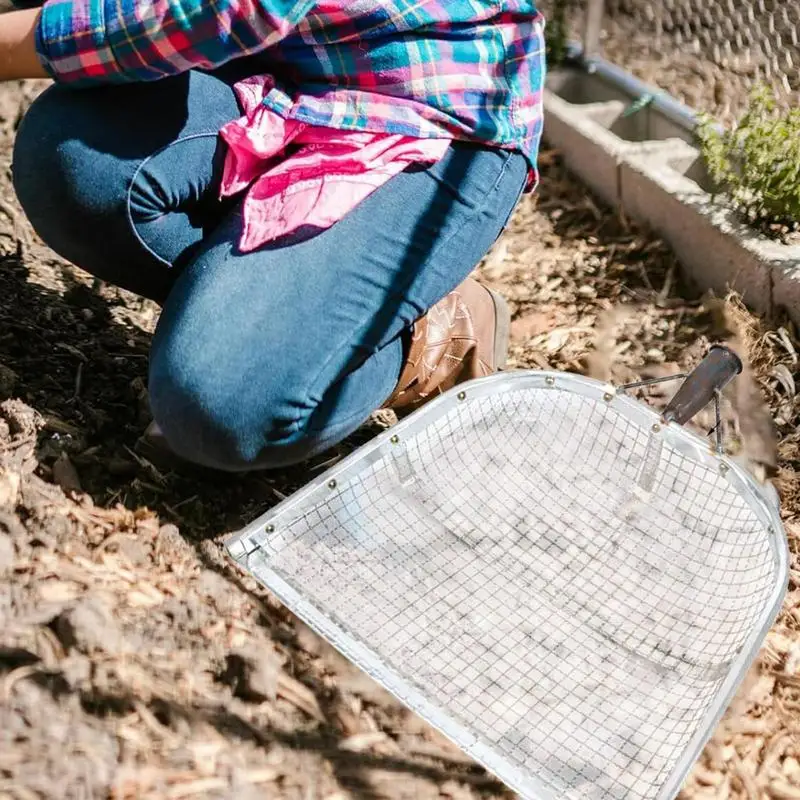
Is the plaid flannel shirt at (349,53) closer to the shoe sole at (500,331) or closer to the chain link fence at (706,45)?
the shoe sole at (500,331)

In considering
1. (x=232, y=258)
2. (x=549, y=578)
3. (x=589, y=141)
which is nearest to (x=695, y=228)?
(x=589, y=141)

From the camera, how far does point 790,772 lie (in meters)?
1.29

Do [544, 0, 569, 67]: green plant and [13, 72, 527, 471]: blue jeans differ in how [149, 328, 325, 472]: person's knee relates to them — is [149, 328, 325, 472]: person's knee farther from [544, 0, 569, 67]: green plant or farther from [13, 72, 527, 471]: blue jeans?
[544, 0, 569, 67]: green plant

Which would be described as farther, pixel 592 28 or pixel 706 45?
pixel 706 45

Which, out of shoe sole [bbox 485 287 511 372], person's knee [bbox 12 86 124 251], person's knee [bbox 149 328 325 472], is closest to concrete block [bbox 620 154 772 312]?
shoe sole [bbox 485 287 511 372]

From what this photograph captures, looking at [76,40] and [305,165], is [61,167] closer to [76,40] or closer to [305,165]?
[76,40]

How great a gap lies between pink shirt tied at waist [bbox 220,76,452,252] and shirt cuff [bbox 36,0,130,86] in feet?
0.60

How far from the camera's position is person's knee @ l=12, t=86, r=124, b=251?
143 centimetres

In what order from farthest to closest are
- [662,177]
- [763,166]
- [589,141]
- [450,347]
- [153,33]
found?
[589,141] < [662,177] < [763,166] < [450,347] < [153,33]

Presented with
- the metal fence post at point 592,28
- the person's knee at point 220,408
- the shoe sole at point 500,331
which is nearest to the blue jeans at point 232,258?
the person's knee at point 220,408

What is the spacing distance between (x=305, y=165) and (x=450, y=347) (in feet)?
1.33

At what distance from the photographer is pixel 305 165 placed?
4.54 ft

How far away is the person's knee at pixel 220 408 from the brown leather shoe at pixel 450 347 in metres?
0.26

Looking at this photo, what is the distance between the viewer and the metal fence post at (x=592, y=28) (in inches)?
106
